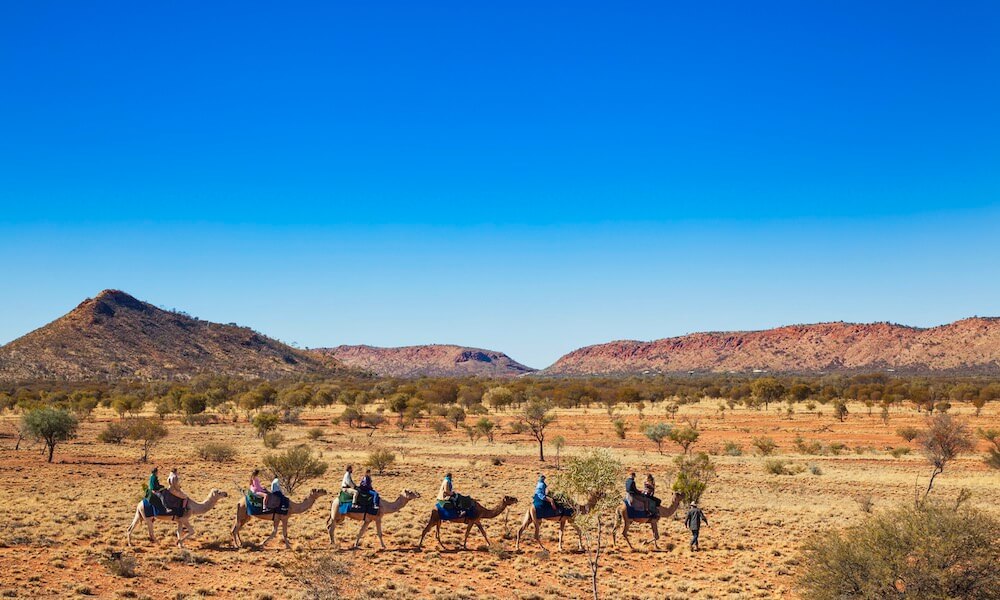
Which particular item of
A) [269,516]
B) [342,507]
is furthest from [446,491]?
[269,516]

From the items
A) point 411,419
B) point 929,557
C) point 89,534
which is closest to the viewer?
point 929,557

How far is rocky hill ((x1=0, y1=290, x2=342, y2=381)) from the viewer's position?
376ft

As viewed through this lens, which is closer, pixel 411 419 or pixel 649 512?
pixel 649 512

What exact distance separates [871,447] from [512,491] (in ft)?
83.7

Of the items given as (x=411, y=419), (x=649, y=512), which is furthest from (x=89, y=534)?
(x=411, y=419)

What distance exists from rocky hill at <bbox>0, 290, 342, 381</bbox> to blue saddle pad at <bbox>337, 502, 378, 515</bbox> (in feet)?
357

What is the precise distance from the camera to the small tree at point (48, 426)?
3716 cm

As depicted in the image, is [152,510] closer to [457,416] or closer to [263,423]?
[263,423]

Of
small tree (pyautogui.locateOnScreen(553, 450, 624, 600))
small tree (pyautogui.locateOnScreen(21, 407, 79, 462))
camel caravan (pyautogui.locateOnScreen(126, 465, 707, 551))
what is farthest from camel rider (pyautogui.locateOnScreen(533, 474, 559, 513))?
small tree (pyautogui.locateOnScreen(21, 407, 79, 462))

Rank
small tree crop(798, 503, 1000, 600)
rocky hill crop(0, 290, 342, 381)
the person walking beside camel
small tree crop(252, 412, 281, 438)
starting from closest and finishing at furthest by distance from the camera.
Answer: small tree crop(798, 503, 1000, 600) → the person walking beside camel → small tree crop(252, 412, 281, 438) → rocky hill crop(0, 290, 342, 381)

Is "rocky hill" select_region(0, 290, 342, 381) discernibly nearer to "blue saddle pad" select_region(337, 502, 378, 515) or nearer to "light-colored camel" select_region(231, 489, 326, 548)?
"light-colored camel" select_region(231, 489, 326, 548)

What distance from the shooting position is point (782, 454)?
4169cm

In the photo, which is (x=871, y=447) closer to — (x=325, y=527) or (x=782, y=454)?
(x=782, y=454)

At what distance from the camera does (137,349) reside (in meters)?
128
